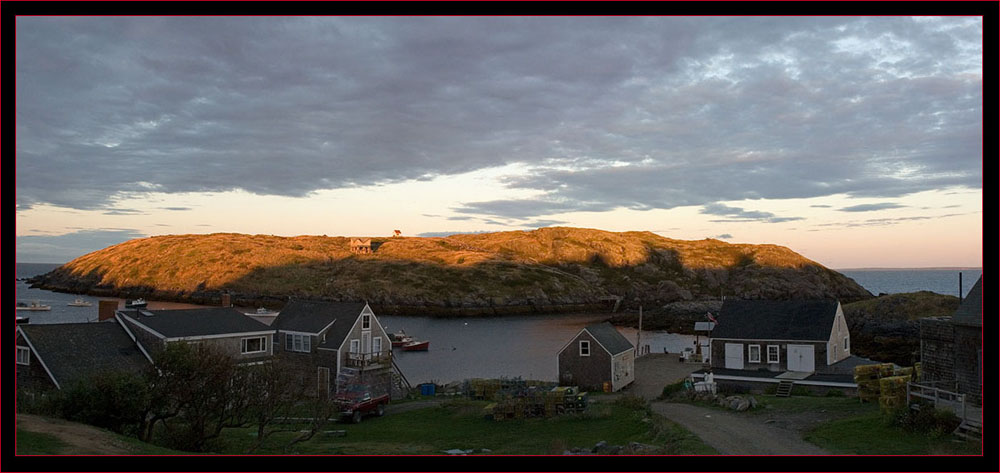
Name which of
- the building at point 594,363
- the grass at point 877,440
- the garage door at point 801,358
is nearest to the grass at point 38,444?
the grass at point 877,440

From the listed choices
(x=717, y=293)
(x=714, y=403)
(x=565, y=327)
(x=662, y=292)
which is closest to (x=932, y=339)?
(x=714, y=403)

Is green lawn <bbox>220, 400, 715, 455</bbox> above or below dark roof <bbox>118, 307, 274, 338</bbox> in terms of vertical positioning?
below

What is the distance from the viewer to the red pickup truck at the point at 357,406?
135ft

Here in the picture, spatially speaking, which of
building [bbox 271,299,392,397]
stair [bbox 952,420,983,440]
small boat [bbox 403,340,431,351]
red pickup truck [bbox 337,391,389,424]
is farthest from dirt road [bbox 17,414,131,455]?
small boat [bbox 403,340,431,351]

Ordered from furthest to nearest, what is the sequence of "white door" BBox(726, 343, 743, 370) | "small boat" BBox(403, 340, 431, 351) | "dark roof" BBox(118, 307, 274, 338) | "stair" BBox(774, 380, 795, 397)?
"small boat" BBox(403, 340, 431, 351) → "white door" BBox(726, 343, 743, 370) → "stair" BBox(774, 380, 795, 397) → "dark roof" BBox(118, 307, 274, 338)

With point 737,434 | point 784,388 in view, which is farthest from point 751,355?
point 737,434

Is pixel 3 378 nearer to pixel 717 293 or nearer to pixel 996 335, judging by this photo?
pixel 996 335

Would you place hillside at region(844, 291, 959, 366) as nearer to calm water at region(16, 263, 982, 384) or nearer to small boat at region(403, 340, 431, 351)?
calm water at region(16, 263, 982, 384)

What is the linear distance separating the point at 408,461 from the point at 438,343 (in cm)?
10096

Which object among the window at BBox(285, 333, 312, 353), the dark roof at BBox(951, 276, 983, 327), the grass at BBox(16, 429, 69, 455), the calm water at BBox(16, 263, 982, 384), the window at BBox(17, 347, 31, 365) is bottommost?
the calm water at BBox(16, 263, 982, 384)

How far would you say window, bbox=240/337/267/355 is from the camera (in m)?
48.9

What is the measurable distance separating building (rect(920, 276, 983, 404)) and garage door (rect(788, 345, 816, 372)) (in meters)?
26.0

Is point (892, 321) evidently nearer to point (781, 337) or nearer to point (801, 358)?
point (801, 358)

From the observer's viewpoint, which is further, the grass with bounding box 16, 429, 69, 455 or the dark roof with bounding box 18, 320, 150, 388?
the dark roof with bounding box 18, 320, 150, 388
